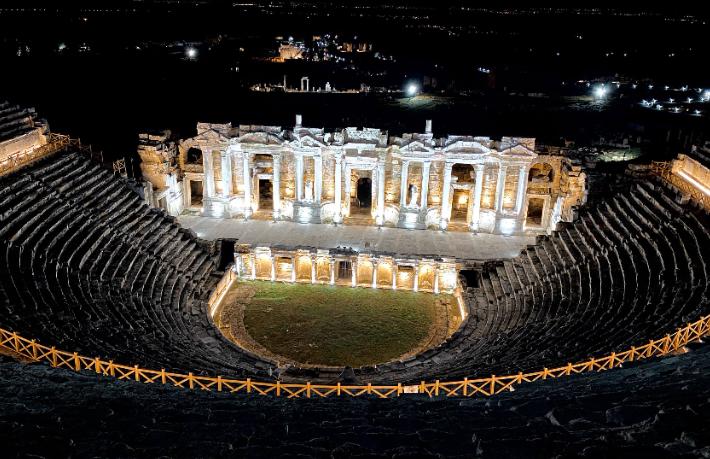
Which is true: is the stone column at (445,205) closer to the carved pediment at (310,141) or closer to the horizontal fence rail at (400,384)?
the carved pediment at (310,141)

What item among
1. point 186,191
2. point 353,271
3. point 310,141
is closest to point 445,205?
point 353,271

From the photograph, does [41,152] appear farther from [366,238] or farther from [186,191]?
[366,238]

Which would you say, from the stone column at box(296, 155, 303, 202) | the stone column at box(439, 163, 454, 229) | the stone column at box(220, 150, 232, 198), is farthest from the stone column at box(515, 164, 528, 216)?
the stone column at box(220, 150, 232, 198)

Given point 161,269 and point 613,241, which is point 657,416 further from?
point 161,269

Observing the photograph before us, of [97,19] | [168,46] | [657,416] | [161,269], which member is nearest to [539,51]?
[168,46]

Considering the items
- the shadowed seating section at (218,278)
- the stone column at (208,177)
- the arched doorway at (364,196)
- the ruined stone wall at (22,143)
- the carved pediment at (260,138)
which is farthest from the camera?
the arched doorway at (364,196)

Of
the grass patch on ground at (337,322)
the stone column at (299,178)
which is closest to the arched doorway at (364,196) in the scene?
the stone column at (299,178)
